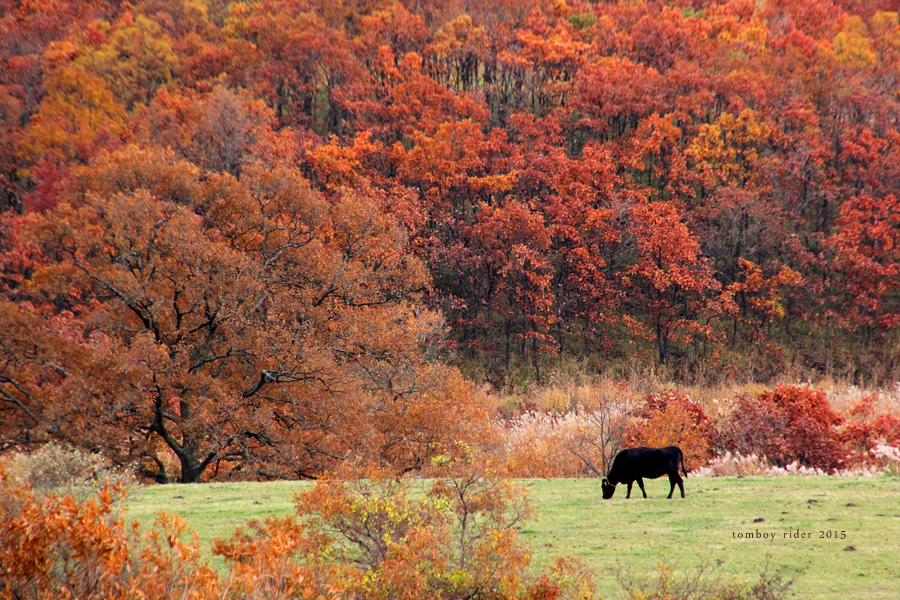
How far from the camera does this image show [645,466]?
9.37 meters

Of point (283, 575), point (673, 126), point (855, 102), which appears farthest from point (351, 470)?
point (855, 102)

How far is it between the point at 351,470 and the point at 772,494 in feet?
18.4

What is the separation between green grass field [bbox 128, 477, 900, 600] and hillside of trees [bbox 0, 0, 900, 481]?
2.18 m

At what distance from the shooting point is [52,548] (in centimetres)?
537

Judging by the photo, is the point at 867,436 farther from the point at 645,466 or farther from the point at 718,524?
the point at 718,524

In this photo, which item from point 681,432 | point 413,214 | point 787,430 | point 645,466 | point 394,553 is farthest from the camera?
point 413,214

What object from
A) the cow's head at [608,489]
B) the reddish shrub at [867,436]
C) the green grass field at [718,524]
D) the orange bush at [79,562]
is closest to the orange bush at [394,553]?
the orange bush at [79,562]

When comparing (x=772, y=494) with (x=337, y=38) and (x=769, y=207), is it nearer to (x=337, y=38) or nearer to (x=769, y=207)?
(x=769, y=207)

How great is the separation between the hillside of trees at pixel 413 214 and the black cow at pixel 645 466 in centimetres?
287

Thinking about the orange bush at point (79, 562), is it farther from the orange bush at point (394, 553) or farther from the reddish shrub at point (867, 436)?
the reddish shrub at point (867, 436)

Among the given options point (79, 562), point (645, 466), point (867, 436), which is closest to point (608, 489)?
point (645, 466)

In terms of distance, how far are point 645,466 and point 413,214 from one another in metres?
27.7

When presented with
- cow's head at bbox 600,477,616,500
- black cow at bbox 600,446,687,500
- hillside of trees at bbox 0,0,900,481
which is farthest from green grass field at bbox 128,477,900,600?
hillside of trees at bbox 0,0,900,481

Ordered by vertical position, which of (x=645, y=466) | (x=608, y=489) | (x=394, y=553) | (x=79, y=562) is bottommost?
(x=608, y=489)
